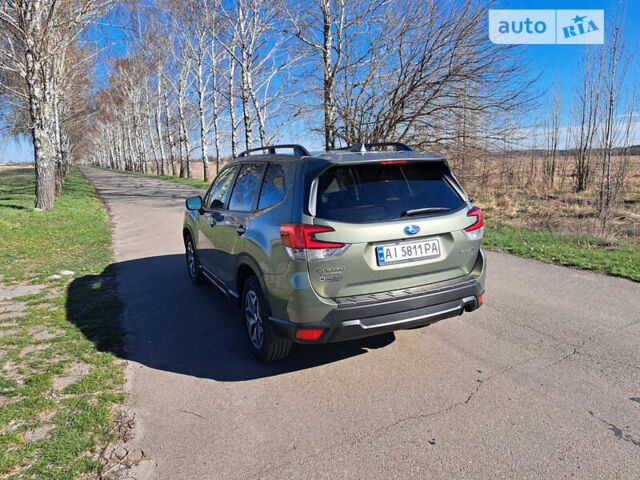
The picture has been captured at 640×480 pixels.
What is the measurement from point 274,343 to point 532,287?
385 centimetres

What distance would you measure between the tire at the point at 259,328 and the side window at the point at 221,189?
1.35 metres

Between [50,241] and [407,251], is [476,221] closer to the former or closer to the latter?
[407,251]

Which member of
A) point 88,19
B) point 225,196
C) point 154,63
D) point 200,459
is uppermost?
point 154,63

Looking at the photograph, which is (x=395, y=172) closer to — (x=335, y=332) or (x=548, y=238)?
(x=335, y=332)

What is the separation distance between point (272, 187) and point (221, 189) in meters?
1.62

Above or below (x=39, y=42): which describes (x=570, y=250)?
below

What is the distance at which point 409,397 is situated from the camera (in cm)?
309

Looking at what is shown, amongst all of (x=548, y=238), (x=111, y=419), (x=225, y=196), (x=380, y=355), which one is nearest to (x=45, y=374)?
(x=111, y=419)

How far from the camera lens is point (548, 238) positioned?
28.8ft

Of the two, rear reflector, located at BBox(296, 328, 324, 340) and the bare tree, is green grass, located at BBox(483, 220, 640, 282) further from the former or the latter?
the bare tree

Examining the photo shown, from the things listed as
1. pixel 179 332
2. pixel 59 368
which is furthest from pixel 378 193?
pixel 59 368

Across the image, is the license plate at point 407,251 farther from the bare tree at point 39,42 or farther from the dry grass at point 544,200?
the bare tree at point 39,42

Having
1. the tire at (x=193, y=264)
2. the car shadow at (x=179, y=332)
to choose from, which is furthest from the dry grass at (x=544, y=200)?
the car shadow at (x=179, y=332)

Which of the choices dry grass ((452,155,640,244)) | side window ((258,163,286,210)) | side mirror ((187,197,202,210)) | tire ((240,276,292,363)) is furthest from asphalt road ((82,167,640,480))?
dry grass ((452,155,640,244))
